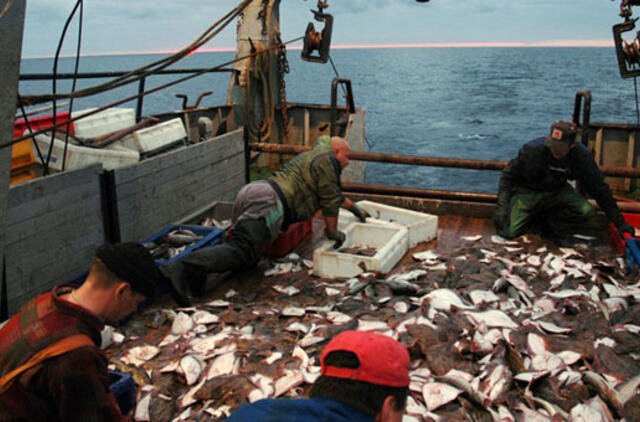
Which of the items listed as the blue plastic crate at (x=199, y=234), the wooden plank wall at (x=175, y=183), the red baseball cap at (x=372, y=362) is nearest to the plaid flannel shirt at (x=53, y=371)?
the red baseball cap at (x=372, y=362)

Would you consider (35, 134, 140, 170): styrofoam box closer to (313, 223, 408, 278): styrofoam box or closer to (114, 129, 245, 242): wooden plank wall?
(114, 129, 245, 242): wooden plank wall

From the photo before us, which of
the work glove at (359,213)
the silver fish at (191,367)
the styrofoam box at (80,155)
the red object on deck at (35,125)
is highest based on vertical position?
the red object on deck at (35,125)

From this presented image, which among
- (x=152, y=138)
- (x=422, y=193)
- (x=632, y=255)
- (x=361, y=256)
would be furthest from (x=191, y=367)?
(x=422, y=193)

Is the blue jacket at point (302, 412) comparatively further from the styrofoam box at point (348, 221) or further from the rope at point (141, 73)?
the styrofoam box at point (348, 221)

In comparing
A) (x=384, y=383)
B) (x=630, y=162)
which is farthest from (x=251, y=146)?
(x=630, y=162)

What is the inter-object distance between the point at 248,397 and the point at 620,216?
5.31m

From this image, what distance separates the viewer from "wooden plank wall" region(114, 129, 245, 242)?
614 centimetres

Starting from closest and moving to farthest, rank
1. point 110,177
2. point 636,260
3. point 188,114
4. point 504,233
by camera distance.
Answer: point 110,177 < point 636,260 < point 504,233 < point 188,114

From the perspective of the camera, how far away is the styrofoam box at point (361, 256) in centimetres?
624

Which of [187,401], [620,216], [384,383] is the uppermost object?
[384,383]

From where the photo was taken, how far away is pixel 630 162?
13836mm

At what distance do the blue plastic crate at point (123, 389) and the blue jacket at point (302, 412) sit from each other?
1.74 metres

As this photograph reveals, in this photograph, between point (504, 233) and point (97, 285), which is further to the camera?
point (504, 233)

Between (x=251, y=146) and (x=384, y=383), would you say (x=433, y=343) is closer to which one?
(x=384, y=383)
